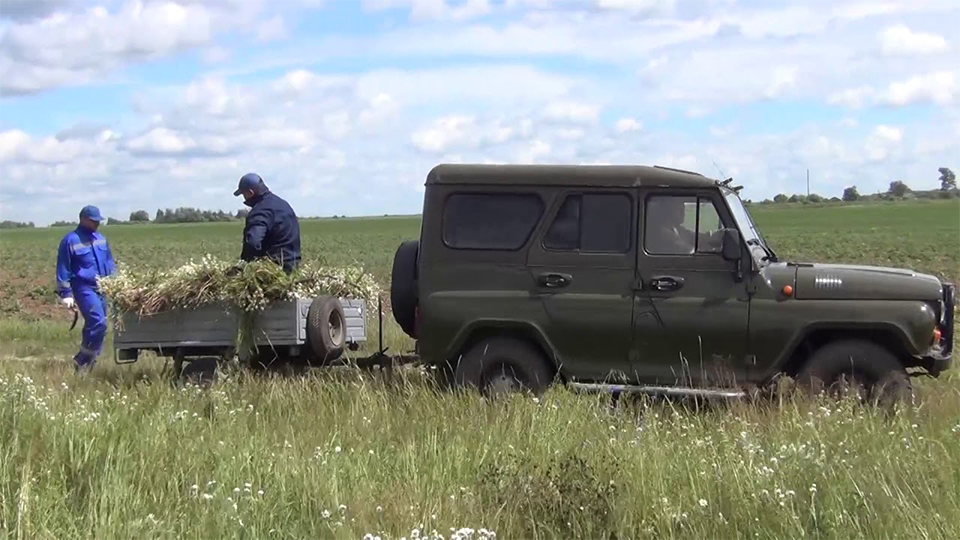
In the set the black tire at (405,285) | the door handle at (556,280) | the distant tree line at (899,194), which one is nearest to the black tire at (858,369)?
the door handle at (556,280)

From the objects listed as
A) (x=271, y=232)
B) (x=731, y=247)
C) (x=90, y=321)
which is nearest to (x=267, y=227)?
(x=271, y=232)

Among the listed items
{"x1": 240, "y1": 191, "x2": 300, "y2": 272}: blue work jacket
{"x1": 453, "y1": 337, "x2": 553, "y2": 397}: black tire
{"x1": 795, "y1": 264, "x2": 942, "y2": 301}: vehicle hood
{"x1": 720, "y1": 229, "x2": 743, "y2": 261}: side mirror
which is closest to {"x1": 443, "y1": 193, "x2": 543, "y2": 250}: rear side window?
{"x1": 453, "y1": 337, "x2": 553, "y2": 397}: black tire

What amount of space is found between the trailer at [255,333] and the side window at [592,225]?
6.09 feet

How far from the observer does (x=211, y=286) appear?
9.49m

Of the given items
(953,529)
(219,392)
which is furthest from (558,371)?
→ (953,529)

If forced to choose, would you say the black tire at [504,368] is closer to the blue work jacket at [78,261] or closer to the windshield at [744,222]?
the windshield at [744,222]

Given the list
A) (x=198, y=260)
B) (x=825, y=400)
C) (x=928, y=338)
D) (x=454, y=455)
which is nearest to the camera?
(x=454, y=455)

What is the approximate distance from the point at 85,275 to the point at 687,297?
7.25 m

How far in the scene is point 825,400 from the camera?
7.66 meters

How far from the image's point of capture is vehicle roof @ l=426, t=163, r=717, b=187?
875 cm

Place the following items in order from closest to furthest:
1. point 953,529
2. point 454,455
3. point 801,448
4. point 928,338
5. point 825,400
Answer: point 953,529 → point 801,448 → point 454,455 → point 825,400 → point 928,338

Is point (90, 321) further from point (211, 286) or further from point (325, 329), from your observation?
point (325, 329)

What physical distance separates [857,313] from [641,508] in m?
3.86

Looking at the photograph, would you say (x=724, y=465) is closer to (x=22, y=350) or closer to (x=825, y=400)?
(x=825, y=400)
